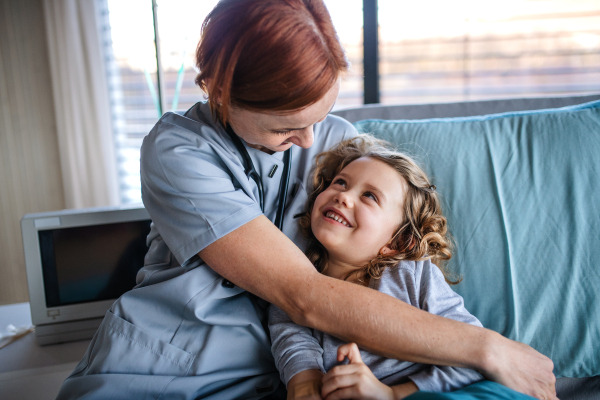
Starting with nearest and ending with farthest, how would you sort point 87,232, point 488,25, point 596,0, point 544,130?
1. point 544,130
2. point 87,232
3. point 596,0
4. point 488,25

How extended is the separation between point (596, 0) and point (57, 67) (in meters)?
3.08

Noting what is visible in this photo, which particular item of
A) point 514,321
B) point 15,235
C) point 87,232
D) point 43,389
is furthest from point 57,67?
point 514,321

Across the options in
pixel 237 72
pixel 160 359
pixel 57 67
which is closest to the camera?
pixel 237 72

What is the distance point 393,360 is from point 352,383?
0.52ft

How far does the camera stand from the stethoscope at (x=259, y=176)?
1.00 m

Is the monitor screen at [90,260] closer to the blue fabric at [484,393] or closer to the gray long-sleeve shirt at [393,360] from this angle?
the gray long-sleeve shirt at [393,360]

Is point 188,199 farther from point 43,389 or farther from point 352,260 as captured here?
point 43,389

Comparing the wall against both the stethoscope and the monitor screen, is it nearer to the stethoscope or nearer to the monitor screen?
the monitor screen

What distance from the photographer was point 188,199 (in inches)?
34.2

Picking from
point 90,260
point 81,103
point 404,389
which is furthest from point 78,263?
point 81,103

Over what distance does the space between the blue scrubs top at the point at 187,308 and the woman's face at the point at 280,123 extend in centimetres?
8

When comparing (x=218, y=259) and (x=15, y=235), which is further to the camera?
(x=15, y=235)

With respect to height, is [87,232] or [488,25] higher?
[488,25]

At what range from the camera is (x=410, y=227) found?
110 cm
